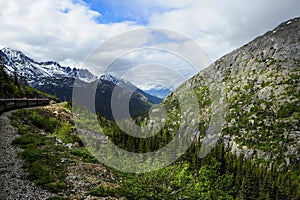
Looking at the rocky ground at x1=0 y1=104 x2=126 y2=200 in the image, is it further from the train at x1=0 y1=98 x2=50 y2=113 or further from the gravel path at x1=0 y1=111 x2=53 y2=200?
the train at x1=0 y1=98 x2=50 y2=113

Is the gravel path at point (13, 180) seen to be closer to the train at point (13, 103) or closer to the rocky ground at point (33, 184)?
the rocky ground at point (33, 184)

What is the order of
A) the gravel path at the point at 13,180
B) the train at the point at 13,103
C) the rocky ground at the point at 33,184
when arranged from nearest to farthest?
the gravel path at the point at 13,180 < the rocky ground at the point at 33,184 < the train at the point at 13,103

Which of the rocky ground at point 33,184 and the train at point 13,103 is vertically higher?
the train at point 13,103

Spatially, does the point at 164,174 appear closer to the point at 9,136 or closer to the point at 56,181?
the point at 56,181

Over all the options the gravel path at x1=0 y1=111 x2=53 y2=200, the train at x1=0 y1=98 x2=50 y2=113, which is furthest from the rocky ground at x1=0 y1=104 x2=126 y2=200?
the train at x1=0 y1=98 x2=50 y2=113

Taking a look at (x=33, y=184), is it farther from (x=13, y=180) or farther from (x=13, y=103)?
(x=13, y=103)

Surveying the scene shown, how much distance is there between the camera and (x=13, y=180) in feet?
48.1

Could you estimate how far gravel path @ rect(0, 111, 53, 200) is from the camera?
13198 millimetres

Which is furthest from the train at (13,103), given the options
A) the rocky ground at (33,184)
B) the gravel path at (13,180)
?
the gravel path at (13,180)

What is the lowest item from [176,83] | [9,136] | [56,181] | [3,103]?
[56,181]

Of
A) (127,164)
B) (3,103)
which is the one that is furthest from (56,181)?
(3,103)

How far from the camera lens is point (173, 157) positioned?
1150 inches

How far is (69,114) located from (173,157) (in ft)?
68.3

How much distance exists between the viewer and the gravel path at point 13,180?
1320 centimetres
